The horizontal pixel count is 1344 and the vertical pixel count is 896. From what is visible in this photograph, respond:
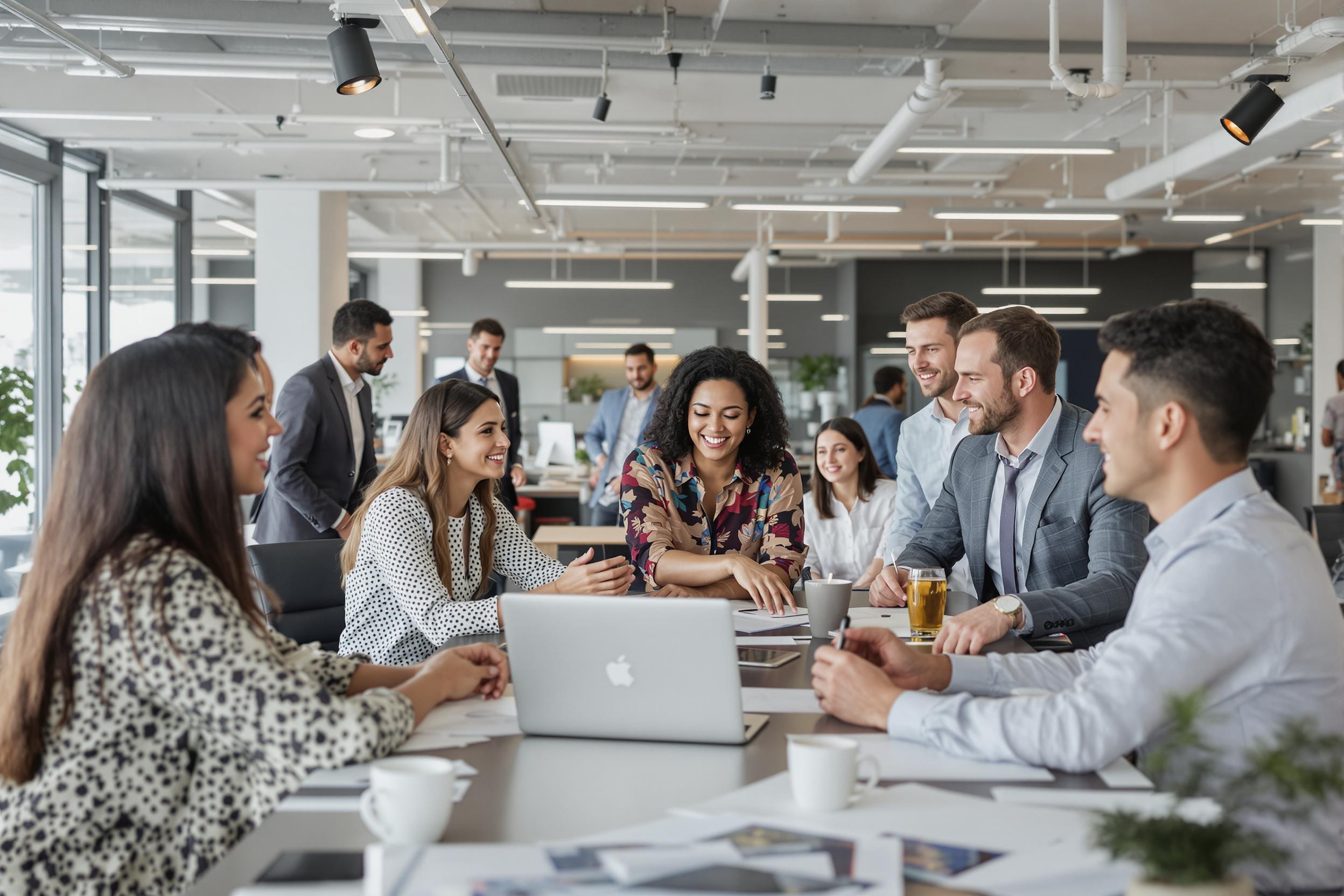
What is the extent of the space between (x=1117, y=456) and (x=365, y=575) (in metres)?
1.67

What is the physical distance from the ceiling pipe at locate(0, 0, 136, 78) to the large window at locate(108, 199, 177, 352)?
10.9ft

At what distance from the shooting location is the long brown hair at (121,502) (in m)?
1.41

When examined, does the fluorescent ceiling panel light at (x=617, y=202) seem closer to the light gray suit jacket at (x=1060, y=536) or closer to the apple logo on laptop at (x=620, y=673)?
the light gray suit jacket at (x=1060, y=536)

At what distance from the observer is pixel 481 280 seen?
15.6 meters

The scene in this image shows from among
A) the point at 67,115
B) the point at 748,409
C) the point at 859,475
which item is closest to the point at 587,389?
the point at 67,115

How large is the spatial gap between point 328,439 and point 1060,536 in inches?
129

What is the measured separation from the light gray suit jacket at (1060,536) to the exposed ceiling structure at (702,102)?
2.07 metres

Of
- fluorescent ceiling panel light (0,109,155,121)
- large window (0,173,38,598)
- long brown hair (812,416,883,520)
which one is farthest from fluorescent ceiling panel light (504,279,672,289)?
long brown hair (812,416,883,520)

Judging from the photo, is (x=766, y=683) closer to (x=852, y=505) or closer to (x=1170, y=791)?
(x=1170, y=791)

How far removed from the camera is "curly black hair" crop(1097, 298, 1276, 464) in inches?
61.4

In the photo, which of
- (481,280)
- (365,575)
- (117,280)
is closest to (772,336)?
(481,280)

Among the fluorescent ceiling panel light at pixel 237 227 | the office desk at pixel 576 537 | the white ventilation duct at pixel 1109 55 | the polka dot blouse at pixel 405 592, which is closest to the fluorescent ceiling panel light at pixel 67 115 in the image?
the fluorescent ceiling panel light at pixel 237 227

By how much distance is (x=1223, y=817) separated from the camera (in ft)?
3.05

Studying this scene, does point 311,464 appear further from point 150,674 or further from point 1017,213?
point 1017,213
